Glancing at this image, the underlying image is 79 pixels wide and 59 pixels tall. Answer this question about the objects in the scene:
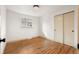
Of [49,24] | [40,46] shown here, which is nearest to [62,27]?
[49,24]

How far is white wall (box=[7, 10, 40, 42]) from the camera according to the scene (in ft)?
2.23

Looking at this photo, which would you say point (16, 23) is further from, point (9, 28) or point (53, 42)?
point (53, 42)

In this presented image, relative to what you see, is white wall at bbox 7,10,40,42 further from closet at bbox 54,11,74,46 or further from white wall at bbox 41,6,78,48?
closet at bbox 54,11,74,46

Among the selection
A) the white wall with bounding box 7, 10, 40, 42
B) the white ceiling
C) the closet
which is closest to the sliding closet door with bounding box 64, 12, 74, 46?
the closet

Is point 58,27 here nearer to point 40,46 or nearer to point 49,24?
point 49,24

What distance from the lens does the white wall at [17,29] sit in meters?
0.68

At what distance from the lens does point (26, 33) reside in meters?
0.80

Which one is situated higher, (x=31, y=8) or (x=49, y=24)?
(x=31, y=8)

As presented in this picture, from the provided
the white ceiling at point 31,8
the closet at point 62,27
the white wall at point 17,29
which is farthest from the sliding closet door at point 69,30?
the white wall at point 17,29

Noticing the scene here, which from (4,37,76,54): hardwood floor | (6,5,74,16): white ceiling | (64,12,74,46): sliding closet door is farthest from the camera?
(64,12,74,46): sliding closet door

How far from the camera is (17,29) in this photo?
0.74 meters

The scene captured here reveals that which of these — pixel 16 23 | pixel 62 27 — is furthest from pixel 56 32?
pixel 16 23

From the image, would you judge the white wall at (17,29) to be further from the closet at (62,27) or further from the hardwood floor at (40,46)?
the closet at (62,27)

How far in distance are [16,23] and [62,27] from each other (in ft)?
2.28
